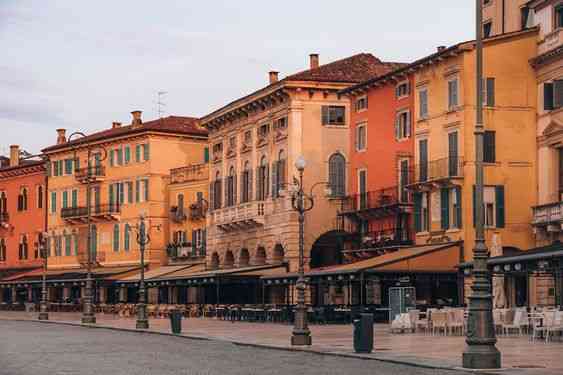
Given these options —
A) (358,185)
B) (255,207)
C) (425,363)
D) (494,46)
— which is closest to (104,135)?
(255,207)

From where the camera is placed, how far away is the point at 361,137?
6450cm

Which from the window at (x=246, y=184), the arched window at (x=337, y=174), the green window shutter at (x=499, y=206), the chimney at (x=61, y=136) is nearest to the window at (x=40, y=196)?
the chimney at (x=61, y=136)

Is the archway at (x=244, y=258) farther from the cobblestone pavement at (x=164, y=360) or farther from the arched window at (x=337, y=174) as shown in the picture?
the cobblestone pavement at (x=164, y=360)

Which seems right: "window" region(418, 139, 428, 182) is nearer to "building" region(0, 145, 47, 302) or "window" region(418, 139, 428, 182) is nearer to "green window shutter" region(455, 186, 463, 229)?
"green window shutter" region(455, 186, 463, 229)

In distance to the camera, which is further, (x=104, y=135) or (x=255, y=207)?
(x=104, y=135)

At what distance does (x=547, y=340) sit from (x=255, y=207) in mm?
37095

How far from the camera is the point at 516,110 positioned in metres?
53.8

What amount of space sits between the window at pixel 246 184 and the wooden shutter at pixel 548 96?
80.0 feet

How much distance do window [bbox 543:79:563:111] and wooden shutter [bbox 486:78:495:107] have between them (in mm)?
2124

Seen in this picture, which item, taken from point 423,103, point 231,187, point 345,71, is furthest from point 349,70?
point 423,103

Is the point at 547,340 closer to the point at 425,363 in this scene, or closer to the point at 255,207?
the point at 425,363

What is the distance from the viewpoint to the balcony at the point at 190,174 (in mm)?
85506

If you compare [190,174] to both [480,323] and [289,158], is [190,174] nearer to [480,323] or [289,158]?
[289,158]

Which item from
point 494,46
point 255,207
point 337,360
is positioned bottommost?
point 337,360
